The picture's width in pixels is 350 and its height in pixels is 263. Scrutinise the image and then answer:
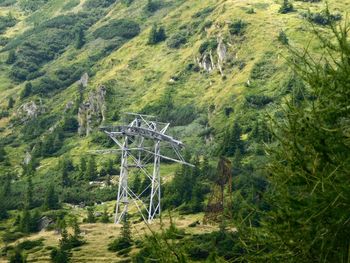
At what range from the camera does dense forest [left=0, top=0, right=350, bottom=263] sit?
9.54 metres

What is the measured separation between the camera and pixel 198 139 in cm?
11775

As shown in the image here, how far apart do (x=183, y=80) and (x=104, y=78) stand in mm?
25214

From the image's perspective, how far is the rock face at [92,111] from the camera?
14469cm

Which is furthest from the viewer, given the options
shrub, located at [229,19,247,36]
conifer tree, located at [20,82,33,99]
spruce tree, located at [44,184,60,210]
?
conifer tree, located at [20,82,33,99]

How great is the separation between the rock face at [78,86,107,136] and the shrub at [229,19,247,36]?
3442 cm

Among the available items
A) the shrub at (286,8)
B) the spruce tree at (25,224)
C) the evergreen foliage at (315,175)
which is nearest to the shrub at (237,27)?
the shrub at (286,8)

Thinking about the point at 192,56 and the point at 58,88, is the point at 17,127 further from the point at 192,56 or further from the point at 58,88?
the point at 192,56

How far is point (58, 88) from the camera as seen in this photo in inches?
6826

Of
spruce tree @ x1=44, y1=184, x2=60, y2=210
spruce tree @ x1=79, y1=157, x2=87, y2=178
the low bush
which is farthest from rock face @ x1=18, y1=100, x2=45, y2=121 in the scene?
spruce tree @ x1=44, y1=184, x2=60, y2=210

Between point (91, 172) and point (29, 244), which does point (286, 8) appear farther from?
point (29, 244)

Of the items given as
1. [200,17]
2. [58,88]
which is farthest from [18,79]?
[200,17]

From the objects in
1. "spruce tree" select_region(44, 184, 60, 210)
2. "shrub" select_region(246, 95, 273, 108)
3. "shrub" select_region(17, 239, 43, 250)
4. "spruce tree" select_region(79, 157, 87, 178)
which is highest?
"shrub" select_region(17, 239, 43, 250)

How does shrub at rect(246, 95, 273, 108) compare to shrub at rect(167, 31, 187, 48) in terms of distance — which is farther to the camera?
shrub at rect(167, 31, 187, 48)

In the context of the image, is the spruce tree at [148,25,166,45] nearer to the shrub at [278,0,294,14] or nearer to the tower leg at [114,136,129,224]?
the shrub at [278,0,294,14]
